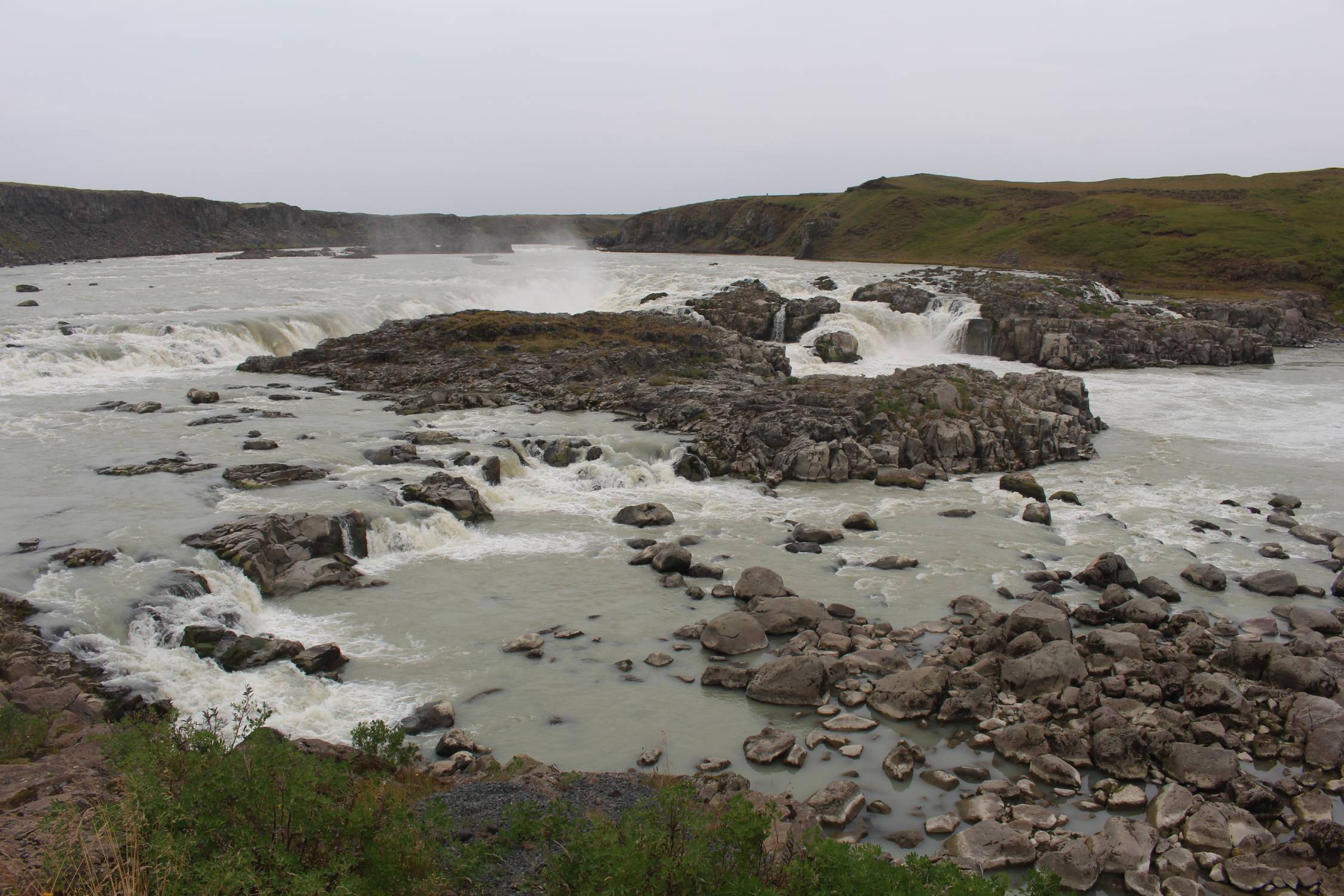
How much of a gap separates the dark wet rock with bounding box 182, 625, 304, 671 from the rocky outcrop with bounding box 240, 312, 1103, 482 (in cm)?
1714

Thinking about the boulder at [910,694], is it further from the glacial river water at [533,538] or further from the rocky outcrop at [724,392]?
the rocky outcrop at [724,392]

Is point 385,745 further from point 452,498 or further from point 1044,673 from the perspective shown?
point 452,498

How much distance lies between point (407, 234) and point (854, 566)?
6665 inches

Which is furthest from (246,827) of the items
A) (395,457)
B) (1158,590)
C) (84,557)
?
(395,457)

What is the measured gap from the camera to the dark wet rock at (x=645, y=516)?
24609 mm

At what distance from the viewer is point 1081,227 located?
3959 inches

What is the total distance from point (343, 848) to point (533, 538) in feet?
53.0

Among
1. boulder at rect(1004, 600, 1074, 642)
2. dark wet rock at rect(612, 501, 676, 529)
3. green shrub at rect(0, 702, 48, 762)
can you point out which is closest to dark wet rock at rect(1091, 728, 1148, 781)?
boulder at rect(1004, 600, 1074, 642)

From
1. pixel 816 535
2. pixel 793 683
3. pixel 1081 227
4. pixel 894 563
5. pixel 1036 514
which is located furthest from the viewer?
pixel 1081 227

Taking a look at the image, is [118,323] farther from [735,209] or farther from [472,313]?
[735,209]

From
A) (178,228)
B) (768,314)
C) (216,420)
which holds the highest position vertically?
(178,228)

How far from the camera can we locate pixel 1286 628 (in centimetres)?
1758

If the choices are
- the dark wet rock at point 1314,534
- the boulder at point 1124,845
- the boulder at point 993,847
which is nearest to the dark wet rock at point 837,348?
the dark wet rock at point 1314,534

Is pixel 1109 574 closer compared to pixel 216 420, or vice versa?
pixel 1109 574
